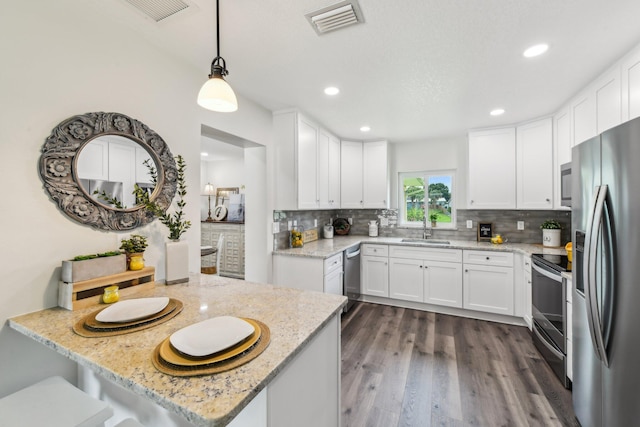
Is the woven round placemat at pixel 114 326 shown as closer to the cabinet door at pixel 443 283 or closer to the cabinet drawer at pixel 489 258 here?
the cabinet door at pixel 443 283

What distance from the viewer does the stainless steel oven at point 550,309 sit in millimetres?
2049

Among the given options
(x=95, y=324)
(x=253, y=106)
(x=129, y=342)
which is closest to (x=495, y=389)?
(x=129, y=342)

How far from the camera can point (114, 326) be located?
1060 millimetres

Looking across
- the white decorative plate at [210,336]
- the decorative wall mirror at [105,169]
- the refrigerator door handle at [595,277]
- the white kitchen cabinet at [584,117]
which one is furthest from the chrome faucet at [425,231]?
the white decorative plate at [210,336]

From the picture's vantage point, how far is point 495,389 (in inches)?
79.3

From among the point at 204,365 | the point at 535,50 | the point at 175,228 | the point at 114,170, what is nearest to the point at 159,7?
the point at 114,170

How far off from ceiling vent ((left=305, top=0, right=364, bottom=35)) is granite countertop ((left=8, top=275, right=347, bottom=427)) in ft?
5.15

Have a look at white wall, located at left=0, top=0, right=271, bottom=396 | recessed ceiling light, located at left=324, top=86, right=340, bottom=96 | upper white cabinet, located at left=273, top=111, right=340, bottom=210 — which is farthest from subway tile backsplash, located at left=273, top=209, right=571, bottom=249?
white wall, located at left=0, top=0, right=271, bottom=396

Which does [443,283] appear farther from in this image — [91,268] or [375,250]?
[91,268]

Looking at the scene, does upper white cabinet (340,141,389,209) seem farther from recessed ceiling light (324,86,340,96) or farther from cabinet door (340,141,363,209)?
recessed ceiling light (324,86,340,96)

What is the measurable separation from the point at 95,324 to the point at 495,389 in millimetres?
2582

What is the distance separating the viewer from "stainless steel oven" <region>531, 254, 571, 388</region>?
6.72 feet

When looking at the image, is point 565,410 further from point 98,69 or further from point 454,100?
point 98,69

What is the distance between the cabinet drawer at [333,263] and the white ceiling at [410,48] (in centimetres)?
168
